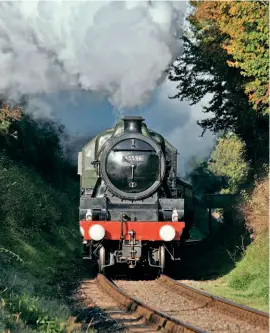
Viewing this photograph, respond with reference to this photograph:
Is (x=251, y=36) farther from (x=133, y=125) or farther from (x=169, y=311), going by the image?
(x=169, y=311)

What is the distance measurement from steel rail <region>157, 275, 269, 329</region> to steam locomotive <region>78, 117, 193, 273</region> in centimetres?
133

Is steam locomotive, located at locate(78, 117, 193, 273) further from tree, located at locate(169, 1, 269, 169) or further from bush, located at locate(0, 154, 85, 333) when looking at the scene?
tree, located at locate(169, 1, 269, 169)

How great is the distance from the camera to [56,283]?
11.5 meters

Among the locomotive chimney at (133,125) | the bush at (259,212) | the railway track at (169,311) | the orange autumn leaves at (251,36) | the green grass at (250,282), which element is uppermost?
the orange autumn leaves at (251,36)

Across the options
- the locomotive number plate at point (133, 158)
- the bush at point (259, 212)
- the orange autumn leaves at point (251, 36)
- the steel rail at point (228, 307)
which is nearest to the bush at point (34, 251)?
the steel rail at point (228, 307)

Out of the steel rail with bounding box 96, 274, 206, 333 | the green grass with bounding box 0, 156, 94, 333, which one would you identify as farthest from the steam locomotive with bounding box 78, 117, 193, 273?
the steel rail with bounding box 96, 274, 206, 333

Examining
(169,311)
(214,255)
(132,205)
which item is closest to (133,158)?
(132,205)

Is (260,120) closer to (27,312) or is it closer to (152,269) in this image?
(152,269)

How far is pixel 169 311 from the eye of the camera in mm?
8625

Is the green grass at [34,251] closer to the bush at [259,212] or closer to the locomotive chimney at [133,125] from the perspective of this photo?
the locomotive chimney at [133,125]

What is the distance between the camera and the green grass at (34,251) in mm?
6824

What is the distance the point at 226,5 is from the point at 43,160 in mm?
10773

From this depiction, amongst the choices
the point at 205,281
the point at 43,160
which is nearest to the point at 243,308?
the point at 205,281

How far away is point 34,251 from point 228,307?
267 inches
